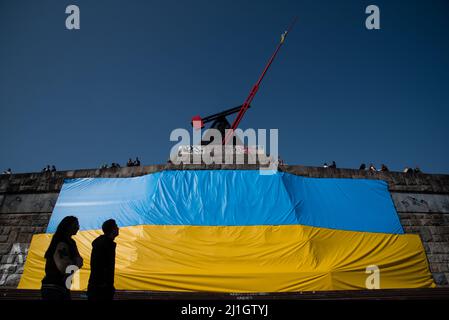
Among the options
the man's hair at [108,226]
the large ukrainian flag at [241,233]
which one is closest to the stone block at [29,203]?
the large ukrainian flag at [241,233]

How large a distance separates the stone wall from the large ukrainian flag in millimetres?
377

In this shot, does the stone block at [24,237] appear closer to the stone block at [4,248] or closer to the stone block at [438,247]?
the stone block at [4,248]

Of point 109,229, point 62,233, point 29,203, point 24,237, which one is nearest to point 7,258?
point 24,237

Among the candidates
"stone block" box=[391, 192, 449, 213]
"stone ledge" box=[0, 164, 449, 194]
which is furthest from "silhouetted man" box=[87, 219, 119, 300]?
"stone block" box=[391, 192, 449, 213]

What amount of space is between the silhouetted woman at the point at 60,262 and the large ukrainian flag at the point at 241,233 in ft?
17.8

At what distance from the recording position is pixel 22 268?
9031 millimetres

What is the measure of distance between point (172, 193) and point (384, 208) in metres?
8.07

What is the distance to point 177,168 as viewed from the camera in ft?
34.3

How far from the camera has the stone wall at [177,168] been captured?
9586 mm

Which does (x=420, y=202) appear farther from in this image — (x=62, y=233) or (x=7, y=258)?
(x=7, y=258)

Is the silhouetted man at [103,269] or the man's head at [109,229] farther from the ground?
the man's head at [109,229]

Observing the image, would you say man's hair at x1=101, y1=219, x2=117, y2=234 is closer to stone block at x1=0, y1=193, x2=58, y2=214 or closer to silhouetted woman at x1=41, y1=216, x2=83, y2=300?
silhouetted woman at x1=41, y1=216, x2=83, y2=300
